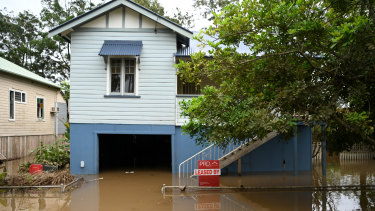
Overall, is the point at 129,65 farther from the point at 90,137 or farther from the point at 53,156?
the point at 53,156

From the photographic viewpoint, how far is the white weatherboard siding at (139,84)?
41.8 ft

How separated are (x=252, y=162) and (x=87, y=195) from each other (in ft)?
24.6

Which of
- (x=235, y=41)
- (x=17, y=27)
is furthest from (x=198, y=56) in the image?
(x=17, y=27)

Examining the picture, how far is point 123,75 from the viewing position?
12.8m

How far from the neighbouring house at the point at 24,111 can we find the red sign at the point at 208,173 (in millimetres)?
13010

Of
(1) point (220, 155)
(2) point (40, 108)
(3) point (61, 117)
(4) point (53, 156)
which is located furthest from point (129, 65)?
(3) point (61, 117)

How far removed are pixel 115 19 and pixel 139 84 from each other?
299 centimetres

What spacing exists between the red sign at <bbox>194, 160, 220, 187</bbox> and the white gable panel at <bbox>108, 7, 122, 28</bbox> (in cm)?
710

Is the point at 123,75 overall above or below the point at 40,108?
above

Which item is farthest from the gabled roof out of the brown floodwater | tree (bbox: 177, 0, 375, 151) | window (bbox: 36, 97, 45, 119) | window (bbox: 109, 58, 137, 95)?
window (bbox: 36, 97, 45, 119)

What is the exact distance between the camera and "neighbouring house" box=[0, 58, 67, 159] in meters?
17.8

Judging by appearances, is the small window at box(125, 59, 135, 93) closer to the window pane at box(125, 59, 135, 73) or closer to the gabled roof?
the window pane at box(125, 59, 135, 73)

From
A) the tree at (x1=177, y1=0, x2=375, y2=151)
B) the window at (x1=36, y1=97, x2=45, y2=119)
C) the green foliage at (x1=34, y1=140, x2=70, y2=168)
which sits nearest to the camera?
the tree at (x1=177, y1=0, x2=375, y2=151)

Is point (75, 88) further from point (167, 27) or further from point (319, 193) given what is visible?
point (319, 193)
